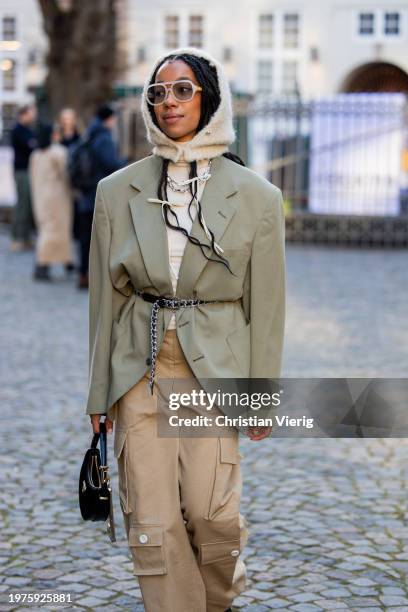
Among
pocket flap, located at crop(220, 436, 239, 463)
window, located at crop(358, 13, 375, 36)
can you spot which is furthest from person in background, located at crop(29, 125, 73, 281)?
window, located at crop(358, 13, 375, 36)

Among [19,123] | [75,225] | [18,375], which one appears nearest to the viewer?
[18,375]

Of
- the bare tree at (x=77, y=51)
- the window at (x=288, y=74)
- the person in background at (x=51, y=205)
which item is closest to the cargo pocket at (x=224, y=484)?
the person in background at (x=51, y=205)

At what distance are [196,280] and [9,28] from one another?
3797 centimetres

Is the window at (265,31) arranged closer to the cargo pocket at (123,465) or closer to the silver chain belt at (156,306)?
the silver chain belt at (156,306)

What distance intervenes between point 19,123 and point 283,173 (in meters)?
4.92

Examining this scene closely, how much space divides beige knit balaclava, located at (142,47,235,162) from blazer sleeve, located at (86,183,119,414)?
233mm

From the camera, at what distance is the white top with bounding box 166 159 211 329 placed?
139 inches

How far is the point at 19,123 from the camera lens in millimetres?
16266

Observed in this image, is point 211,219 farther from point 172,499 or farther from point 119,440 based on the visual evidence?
point 172,499

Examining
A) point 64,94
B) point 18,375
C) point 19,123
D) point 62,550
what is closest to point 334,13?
point 64,94

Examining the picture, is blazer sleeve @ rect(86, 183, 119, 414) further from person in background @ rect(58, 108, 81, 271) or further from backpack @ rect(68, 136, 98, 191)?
person in background @ rect(58, 108, 81, 271)

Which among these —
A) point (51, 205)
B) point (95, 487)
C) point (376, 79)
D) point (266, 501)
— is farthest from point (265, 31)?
point (95, 487)

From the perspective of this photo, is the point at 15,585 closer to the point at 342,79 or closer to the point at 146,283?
the point at 146,283

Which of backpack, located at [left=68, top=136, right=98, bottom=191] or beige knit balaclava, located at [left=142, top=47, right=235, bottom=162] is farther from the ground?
beige knit balaclava, located at [left=142, top=47, right=235, bottom=162]
